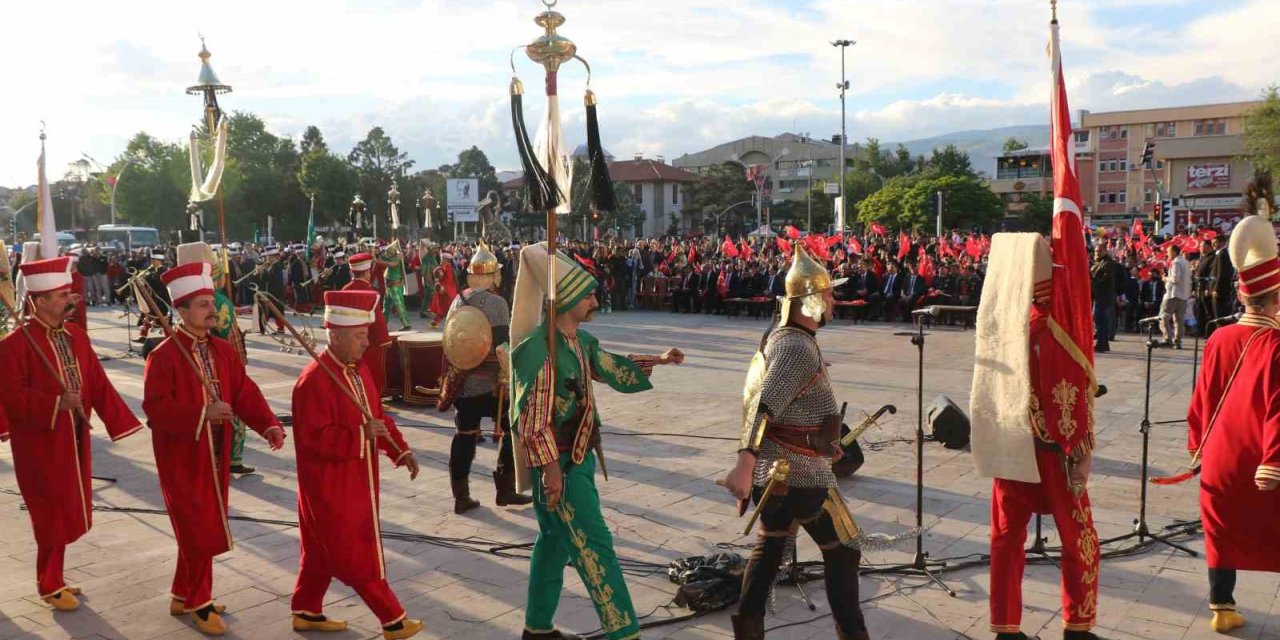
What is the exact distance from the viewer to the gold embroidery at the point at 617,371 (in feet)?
15.8

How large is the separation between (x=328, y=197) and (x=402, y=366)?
53507mm

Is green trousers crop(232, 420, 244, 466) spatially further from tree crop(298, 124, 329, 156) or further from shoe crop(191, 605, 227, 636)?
tree crop(298, 124, 329, 156)

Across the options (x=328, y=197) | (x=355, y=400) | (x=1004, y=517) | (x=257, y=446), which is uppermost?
(x=328, y=197)

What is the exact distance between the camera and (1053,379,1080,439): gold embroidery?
14.2ft

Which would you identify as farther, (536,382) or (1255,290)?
(1255,290)

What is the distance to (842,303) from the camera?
21375 millimetres

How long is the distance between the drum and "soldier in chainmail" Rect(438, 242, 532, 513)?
403cm

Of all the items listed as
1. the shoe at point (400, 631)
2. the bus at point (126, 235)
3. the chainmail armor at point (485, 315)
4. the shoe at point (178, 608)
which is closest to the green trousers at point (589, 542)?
the shoe at point (400, 631)

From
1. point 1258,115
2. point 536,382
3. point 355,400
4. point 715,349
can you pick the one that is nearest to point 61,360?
point 355,400

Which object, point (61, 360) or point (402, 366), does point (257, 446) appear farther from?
point (61, 360)

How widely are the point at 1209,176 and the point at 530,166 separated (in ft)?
252

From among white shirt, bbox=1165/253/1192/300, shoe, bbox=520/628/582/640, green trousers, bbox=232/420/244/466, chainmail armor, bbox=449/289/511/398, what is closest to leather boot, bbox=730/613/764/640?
shoe, bbox=520/628/582/640

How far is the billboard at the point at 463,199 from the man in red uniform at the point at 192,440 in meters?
58.5

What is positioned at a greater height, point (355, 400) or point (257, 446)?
point (355, 400)
